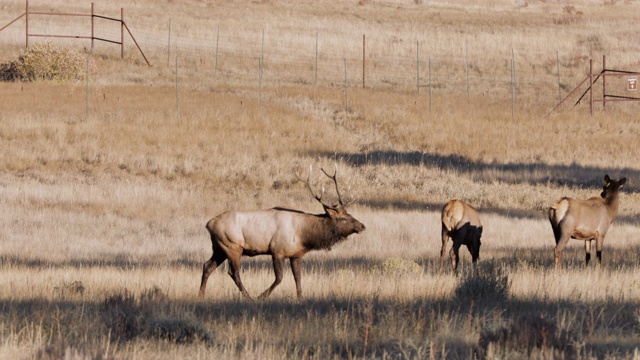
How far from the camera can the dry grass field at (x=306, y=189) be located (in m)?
9.17

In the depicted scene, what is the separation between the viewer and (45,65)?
4753 centimetres

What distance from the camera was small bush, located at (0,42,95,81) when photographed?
47531 mm

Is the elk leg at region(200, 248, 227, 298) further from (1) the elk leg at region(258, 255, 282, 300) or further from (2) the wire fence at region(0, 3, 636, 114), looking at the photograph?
(2) the wire fence at region(0, 3, 636, 114)

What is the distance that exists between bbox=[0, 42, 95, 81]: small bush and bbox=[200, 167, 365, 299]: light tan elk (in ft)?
124

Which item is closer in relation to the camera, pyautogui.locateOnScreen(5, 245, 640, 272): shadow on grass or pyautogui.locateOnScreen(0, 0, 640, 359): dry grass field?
pyautogui.locateOnScreen(0, 0, 640, 359): dry grass field

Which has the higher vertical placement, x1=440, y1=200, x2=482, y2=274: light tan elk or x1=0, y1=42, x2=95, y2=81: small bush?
x1=0, y1=42, x2=95, y2=81: small bush

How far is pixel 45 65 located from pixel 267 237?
38048mm

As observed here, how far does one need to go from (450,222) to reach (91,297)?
632cm

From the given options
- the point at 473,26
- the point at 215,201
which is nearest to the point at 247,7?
the point at 473,26

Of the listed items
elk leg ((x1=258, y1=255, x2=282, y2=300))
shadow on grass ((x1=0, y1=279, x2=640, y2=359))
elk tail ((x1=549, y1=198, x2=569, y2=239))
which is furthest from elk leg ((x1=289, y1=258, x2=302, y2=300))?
elk tail ((x1=549, y1=198, x2=569, y2=239))

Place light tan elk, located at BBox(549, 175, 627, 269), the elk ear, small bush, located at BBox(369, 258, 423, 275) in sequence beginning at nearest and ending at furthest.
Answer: the elk ear
small bush, located at BBox(369, 258, 423, 275)
light tan elk, located at BBox(549, 175, 627, 269)

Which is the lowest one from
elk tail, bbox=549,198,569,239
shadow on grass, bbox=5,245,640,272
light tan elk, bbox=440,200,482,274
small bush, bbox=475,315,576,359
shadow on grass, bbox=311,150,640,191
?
shadow on grass, bbox=5,245,640,272

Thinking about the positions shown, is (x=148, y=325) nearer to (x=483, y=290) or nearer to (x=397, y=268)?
(x=483, y=290)

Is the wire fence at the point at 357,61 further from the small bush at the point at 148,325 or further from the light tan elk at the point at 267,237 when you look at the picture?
the small bush at the point at 148,325
